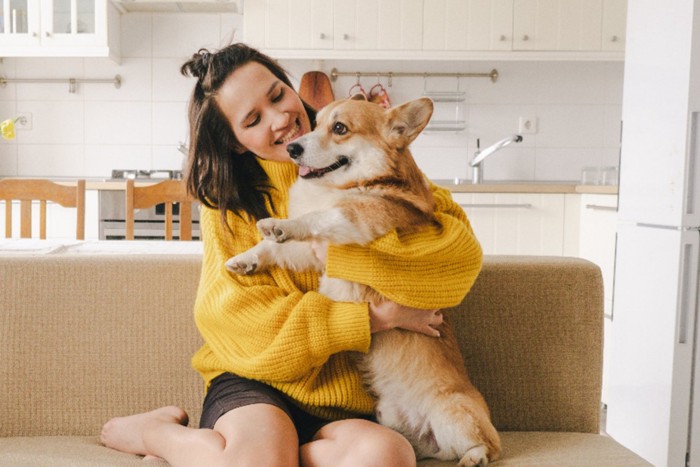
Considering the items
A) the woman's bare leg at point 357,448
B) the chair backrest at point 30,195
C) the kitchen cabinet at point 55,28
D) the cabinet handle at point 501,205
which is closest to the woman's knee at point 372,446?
the woman's bare leg at point 357,448

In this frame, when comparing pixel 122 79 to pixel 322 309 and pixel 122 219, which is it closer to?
pixel 122 219

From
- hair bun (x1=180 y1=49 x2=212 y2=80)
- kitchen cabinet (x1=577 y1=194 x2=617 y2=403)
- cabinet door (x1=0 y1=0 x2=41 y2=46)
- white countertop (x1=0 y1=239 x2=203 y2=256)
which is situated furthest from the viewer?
cabinet door (x1=0 y1=0 x2=41 y2=46)

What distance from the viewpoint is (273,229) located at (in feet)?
3.30

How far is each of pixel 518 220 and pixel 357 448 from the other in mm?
2528

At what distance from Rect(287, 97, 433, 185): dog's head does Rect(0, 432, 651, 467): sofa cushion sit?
526mm

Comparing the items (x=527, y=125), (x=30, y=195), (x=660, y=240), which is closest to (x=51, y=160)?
(x=30, y=195)

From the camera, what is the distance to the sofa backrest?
1380mm

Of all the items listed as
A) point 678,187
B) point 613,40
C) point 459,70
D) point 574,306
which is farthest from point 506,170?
point 574,306

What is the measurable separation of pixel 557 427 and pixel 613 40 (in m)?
2.88

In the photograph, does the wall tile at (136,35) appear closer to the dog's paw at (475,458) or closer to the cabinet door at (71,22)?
the cabinet door at (71,22)

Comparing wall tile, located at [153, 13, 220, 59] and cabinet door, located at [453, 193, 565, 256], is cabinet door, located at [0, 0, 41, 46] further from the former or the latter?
cabinet door, located at [453, 193, 565, 256]

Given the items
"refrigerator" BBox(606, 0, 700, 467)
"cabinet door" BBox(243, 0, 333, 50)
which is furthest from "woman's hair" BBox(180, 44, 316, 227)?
"cabinet door" BBox(243, 0, 333, 50)

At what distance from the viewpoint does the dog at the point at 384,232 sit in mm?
1063

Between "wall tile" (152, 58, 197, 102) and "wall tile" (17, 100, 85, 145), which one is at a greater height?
"wall tile" (152, 58, 197, 102)
